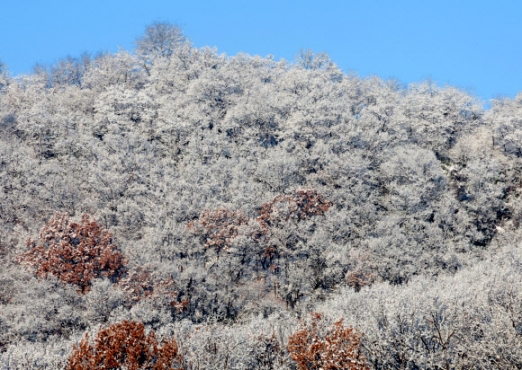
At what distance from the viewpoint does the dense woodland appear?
28.7m

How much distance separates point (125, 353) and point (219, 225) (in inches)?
935

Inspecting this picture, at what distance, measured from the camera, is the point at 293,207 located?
2125 inches

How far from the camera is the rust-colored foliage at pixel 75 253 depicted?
40.4 m

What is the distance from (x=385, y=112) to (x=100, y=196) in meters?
48.9

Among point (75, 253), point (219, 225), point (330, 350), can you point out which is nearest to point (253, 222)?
point (219, 225)

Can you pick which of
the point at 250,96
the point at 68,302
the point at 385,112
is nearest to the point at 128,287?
the point at 68,302

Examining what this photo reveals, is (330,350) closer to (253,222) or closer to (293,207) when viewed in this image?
(253,222)

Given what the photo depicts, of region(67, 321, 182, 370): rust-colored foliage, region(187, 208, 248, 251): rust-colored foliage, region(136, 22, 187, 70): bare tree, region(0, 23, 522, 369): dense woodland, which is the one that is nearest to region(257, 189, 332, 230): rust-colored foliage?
region(0, 23, 522, 369): dense woodland

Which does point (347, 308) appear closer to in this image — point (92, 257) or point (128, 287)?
point (128, 287)

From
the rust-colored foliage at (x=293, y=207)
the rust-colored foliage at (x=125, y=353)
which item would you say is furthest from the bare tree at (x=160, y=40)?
the rust-colored foliage at (x=125, y=353)

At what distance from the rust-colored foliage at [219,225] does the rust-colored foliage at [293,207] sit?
119 inches

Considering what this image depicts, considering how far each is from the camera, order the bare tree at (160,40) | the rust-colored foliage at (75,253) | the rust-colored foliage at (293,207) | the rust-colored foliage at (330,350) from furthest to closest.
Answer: the bare tree at (160,40) < the rust-colored foliage at (293,207) < the rust-colored foliage at (75,253) < the rust-colored foliage at (330,350)

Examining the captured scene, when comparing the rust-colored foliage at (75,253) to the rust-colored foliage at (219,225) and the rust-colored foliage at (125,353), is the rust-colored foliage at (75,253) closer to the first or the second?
the rust-colored foliage at (219,225)

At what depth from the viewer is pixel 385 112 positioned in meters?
79.7
